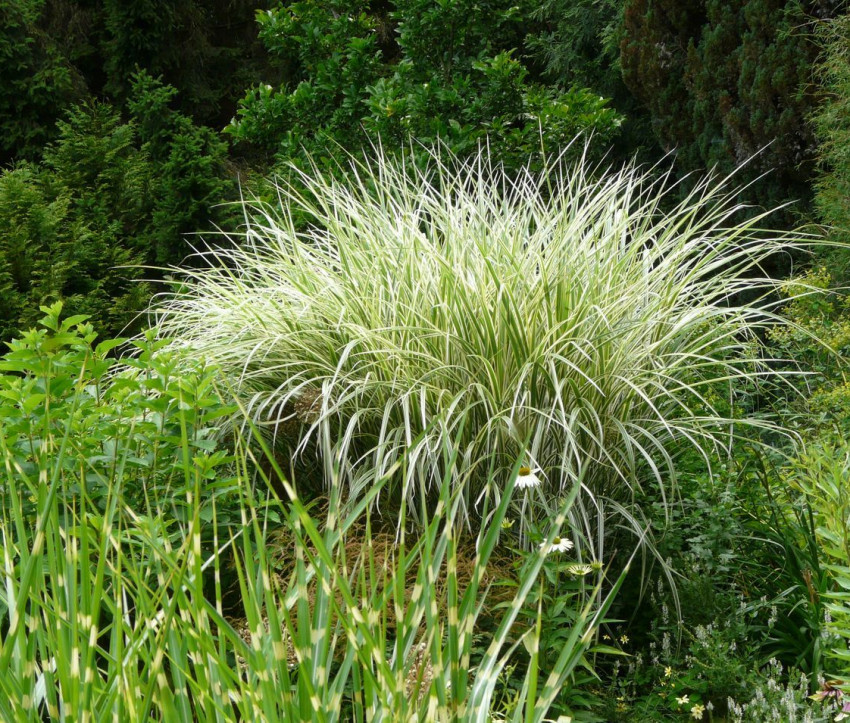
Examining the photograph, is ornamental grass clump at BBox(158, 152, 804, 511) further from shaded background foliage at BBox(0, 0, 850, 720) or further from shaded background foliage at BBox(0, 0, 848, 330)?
shaded background foliage at BBox(0, 0, 848, 330)

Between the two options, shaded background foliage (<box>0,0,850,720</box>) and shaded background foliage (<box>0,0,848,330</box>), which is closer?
shaded background foliage (<box>0,0,850,720</box>)

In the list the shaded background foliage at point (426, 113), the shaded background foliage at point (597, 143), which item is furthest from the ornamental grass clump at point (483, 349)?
the shaded background foliage at point (426, 113)

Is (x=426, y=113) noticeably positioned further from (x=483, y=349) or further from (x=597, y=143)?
(x=483, y=349)

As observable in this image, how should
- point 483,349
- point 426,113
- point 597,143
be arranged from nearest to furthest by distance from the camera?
point 483,349, point 426,113, point 597,143

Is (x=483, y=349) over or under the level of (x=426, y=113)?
under

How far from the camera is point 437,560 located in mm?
1039

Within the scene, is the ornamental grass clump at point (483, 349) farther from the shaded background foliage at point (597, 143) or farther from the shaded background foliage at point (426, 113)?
the shaded background foliage at point (426, 113)

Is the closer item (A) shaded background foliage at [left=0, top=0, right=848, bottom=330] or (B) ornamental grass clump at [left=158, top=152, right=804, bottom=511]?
(B) ornamental grass clump at [left=158, top=152, right=804, bottom=511]

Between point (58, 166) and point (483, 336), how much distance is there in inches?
199

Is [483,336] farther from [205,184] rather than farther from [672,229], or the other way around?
[205,184]

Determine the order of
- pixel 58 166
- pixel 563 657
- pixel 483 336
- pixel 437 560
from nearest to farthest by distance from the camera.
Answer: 1. pixel 563 657
2. pixel 437 560
3. pixel 483 336
4. pixel 58 166

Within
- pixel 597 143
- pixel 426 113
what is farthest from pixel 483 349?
pixel 597 143

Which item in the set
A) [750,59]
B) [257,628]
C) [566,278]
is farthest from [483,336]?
[750,59]

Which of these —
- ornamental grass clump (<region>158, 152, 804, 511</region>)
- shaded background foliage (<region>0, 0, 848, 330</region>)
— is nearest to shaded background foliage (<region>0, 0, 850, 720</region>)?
shaded background foliage (<region>0, 0, 848, 330</region>)
